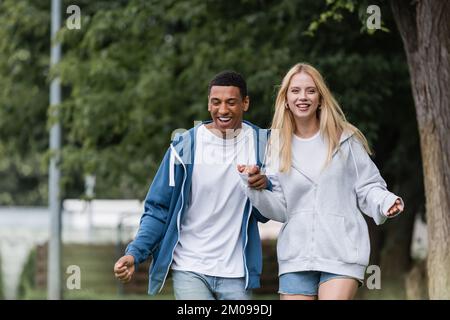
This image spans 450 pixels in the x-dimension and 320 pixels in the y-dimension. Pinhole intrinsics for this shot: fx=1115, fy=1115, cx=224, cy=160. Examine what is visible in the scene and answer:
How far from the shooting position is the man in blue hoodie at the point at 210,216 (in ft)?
17.8

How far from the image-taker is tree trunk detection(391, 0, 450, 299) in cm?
945

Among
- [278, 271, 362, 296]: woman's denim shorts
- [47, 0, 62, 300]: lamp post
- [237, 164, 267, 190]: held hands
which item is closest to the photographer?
[237, 164, 267, 190]: held hands

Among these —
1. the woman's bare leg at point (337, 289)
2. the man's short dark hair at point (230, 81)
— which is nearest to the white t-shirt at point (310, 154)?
the man's short dark hair at point (230, 81)

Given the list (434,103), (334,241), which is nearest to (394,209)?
(334,241)

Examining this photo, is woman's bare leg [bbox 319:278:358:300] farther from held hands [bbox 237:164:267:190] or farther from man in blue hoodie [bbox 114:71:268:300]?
held hands [bbox 237:164:267:190]

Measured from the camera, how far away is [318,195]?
5293 mm

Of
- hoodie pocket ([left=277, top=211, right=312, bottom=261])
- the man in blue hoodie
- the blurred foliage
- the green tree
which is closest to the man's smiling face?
the man in blue hoodie

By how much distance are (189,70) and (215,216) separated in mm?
10328

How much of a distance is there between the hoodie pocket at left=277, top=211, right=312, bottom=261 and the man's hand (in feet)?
2.37

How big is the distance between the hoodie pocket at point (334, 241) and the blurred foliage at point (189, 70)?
7.86 meters

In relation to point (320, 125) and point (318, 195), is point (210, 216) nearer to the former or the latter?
point (318, 195)

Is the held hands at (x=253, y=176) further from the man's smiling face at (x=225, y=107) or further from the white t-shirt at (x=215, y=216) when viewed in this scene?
the man's smiling face at (x=225, y=107)

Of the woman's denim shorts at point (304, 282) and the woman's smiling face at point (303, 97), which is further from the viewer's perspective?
the woman's smiling face at point (303, 97)
